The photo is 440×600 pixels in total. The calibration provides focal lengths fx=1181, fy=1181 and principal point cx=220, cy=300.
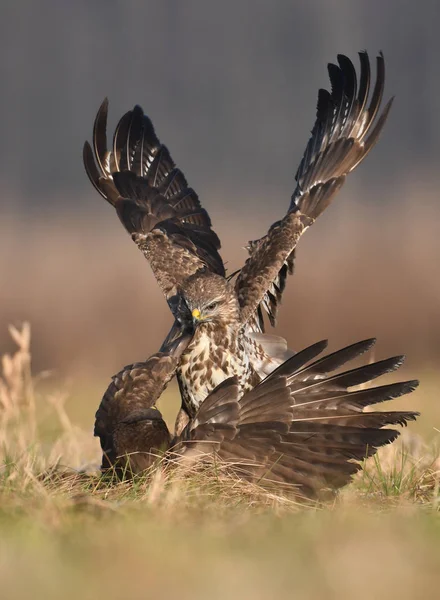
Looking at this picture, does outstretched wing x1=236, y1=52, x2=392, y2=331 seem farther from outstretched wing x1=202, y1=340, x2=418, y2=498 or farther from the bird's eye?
outstretched wing x1=202, y1=340, x2=418, y2=498

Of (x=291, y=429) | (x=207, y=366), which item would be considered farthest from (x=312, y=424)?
(x=207, y=366)

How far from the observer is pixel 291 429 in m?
4.43

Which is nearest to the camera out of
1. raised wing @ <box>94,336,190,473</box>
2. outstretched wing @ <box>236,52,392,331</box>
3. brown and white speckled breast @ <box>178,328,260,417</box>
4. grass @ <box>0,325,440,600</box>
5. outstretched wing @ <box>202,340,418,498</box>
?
grass @ <box>0,325,440,600</box>

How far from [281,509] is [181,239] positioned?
9.18 ft

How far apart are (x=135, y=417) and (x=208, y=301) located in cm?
101

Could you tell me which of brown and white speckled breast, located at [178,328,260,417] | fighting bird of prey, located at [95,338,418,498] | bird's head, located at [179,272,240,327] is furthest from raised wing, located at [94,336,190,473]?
bird's head, located at [179,272,240,327]

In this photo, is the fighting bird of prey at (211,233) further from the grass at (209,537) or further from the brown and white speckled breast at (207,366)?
the grass at (209,537)

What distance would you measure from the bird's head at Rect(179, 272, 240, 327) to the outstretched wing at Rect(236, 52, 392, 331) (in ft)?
1.00

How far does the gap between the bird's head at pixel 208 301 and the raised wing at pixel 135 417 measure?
28cm

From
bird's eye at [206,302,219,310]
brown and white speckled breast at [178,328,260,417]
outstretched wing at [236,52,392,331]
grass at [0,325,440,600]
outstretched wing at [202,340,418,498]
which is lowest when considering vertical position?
grass at [0,325,440,600]

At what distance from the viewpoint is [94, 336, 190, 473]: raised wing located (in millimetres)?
4574

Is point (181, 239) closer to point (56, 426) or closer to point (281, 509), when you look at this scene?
point (56, 426)

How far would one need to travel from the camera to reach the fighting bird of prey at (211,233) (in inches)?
222

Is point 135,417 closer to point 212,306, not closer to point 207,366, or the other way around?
point 207,366
